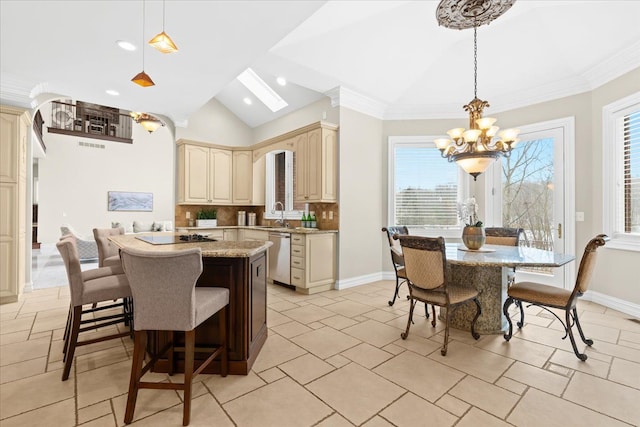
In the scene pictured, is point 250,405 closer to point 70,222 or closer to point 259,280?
point 259,280

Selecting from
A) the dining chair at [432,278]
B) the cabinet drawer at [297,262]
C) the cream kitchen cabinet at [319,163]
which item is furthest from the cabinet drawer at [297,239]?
the dining chair at [432,278]

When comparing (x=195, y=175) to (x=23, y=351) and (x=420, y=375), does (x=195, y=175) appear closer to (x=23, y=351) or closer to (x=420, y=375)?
(x=23, y=351)

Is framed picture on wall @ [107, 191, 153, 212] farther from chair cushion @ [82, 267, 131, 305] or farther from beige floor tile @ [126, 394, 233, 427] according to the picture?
beige floor tile @ [126, 394, 233, 427]

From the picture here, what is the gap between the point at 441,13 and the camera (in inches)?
120

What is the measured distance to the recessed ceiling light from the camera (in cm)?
323

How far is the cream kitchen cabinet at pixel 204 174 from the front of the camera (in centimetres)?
579

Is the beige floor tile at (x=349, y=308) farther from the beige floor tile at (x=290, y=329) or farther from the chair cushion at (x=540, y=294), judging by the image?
the chair cushion at (x=540, y=294)

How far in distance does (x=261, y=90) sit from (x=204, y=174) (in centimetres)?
198

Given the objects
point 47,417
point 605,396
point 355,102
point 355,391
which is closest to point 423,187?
point 355,102

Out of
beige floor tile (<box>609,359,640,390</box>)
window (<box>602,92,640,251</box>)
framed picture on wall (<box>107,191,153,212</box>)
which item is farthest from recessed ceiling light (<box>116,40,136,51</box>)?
framed picture on wall (<box>107,191,153,212</box>)

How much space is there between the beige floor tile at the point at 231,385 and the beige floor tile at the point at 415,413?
2.84 feet

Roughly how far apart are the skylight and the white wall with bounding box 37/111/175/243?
5.95 metres

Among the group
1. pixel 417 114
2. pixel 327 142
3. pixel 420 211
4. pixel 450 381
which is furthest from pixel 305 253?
pixel 417 114

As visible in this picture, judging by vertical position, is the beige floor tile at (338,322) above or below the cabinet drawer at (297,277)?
below
